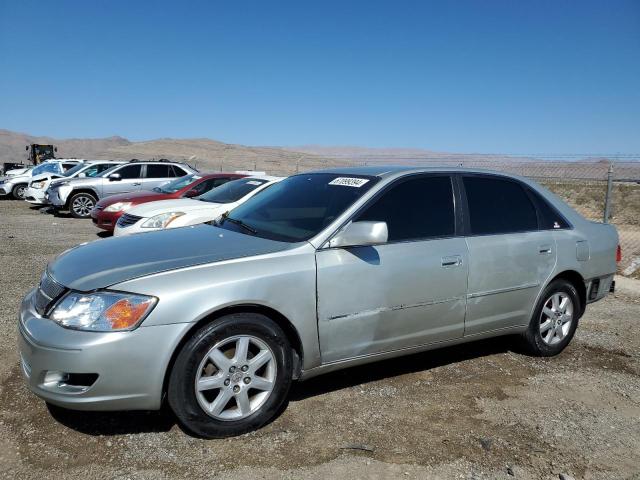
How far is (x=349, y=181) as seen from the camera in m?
4.18

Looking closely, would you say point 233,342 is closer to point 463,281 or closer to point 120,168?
point 463,281

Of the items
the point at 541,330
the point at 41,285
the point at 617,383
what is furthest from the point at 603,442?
the point at 41,285

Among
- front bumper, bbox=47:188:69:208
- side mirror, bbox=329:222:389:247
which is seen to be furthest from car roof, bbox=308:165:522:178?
front bumper, bbox=47:188:69:208

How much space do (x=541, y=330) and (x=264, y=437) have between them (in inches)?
107

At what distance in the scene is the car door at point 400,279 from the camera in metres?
3.52

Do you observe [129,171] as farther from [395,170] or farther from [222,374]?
[222,374]

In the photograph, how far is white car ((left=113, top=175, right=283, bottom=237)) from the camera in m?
8.34

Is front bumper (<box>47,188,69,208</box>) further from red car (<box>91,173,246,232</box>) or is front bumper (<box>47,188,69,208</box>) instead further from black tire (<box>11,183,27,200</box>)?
black tire (<box>11,183,27,200</box>)

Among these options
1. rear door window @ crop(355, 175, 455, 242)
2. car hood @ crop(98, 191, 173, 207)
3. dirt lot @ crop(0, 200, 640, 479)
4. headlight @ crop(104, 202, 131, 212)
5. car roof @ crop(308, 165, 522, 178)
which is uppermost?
car roof @ crop(308, 165, 522, 178)

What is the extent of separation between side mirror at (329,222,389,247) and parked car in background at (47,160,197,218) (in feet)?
40.8

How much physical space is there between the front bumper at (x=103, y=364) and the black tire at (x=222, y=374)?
10 centimetres

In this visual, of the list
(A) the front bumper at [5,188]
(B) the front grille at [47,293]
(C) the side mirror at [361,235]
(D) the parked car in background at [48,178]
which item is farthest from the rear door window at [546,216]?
(A) the front bumper at [5,188]

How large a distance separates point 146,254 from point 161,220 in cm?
529

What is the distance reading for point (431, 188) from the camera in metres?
4.24
